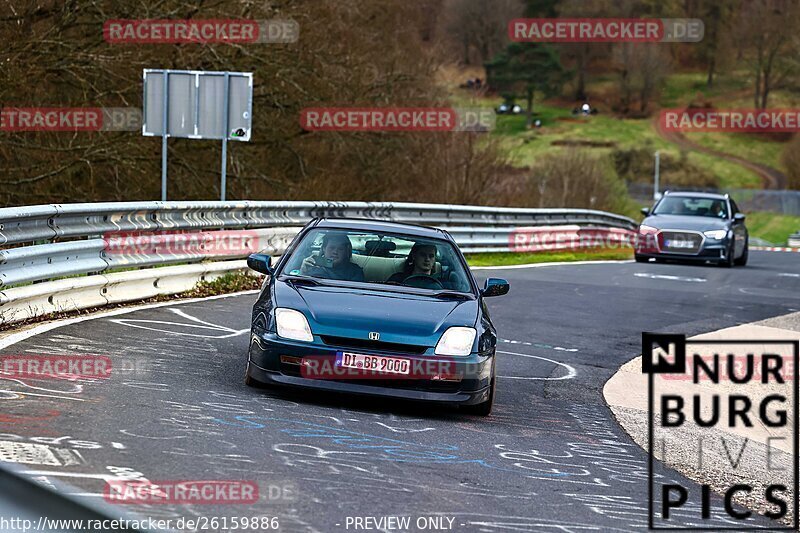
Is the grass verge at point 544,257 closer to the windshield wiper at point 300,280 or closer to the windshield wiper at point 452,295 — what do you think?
the windshield wiper at point 452,295

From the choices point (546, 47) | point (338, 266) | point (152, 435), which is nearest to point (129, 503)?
point (152, 435)

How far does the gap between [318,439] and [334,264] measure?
2520 millimetres

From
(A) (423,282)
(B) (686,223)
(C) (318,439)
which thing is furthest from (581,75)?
(C) (318,439)

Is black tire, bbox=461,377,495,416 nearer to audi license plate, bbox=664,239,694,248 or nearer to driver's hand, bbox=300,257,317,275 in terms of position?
driver's hand, bbox=300,257,317,275

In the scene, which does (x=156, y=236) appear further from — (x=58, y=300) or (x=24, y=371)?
(x=24, y=371)

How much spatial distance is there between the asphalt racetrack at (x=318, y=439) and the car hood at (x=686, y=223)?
14774mm

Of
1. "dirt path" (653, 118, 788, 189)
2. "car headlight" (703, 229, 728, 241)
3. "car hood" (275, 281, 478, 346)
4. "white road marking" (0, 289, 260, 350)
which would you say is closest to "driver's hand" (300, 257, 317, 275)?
"car hood" (275, 281, 478, 346)

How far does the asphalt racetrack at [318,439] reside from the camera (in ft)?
17.9

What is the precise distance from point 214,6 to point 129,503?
19704 millimetres

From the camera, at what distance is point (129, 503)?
195 inches

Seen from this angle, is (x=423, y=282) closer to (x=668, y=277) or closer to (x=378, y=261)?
(x=378, y=261)

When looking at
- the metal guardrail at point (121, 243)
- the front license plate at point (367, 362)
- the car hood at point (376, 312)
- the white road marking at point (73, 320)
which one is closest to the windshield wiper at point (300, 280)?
the car hood at point (376, 312)

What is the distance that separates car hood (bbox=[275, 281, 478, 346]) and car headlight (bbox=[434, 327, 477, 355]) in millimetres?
44

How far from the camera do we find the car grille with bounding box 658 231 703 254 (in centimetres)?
2627
